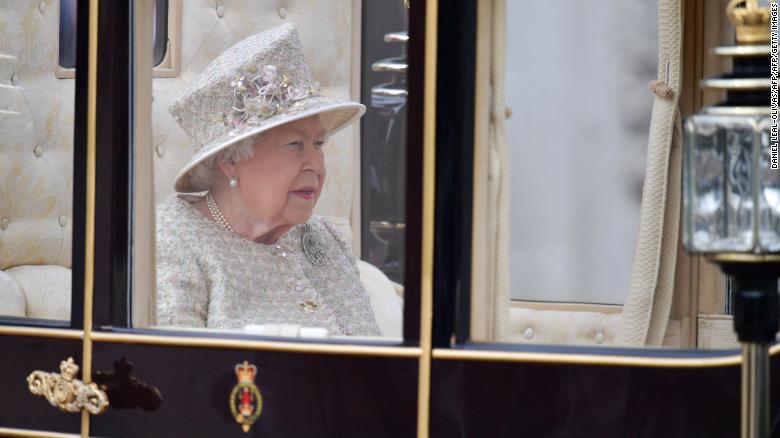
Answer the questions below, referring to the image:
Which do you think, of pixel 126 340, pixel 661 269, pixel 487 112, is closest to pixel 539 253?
pixel 661 269

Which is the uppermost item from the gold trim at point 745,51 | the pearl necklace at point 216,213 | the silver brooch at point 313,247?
the gold trim at point 745,51

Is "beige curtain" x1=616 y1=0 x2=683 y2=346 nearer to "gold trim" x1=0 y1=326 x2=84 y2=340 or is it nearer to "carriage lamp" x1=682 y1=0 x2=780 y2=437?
"carriage lamp" x1=682 y1=0 x2=780 y2=437

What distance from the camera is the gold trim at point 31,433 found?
7.04ft

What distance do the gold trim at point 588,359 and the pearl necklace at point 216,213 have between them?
69 centimetres

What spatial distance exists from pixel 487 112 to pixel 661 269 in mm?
615

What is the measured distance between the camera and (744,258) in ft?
4.74

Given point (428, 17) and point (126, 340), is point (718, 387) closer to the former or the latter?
point (428, 17)

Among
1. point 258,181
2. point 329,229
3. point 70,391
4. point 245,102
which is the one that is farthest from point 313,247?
point 70,391

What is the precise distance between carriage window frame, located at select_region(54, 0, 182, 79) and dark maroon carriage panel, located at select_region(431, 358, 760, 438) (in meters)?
0.85

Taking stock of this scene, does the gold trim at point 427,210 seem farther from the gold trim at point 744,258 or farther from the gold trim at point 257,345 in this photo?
the gold trim at point 744,258

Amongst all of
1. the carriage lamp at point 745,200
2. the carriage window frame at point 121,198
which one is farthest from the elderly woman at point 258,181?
the carriage lamp at point 745,200

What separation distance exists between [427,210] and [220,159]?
0.66 meters

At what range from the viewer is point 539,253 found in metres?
2.44

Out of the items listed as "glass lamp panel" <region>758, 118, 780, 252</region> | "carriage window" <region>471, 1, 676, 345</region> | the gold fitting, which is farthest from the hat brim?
"glass lamp panel" <region>758, 118, 780, 252</region>
